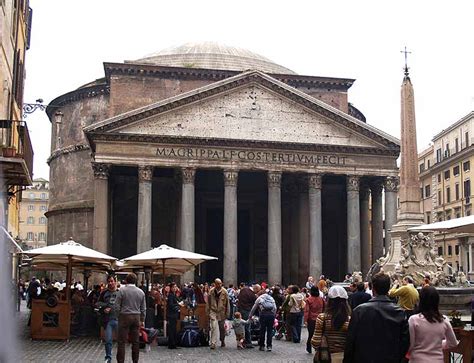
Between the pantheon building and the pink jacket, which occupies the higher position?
the pantheon building

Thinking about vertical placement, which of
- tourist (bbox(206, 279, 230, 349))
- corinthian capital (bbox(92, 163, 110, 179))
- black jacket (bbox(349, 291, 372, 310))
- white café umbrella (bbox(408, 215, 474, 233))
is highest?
corinthian capital (bbox(92, 163, 110, 179))

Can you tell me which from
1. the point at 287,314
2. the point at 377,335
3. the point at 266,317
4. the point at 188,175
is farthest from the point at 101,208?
the point at 377,335

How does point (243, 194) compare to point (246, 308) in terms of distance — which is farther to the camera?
point (243, 194)

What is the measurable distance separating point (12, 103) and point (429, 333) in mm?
16832

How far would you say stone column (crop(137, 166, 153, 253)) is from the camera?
29891 mm

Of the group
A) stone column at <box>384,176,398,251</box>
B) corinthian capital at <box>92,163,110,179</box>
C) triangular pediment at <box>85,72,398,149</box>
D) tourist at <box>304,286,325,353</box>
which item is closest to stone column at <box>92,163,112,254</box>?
corinthian capital at <box>92,163,110,179</box>

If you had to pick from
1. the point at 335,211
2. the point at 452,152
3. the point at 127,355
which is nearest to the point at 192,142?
the point at 335,211

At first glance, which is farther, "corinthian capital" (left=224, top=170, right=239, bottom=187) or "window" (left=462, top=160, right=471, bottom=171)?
"window" (left=462, top=160, right=471, bottom=171)

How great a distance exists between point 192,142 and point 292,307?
16.9m

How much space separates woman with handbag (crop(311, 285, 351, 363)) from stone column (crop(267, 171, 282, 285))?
24.8 m

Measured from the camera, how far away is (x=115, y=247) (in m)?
36.3

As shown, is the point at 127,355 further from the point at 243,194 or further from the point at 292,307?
the point at 243,194

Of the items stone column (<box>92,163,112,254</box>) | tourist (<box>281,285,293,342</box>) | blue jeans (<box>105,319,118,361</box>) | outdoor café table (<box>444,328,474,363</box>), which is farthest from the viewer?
stone column (<box>92,163,112,254</box>)

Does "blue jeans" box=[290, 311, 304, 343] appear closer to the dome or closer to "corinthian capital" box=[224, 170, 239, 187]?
"corinthian capital" box=[224, 170, 239, 187]
